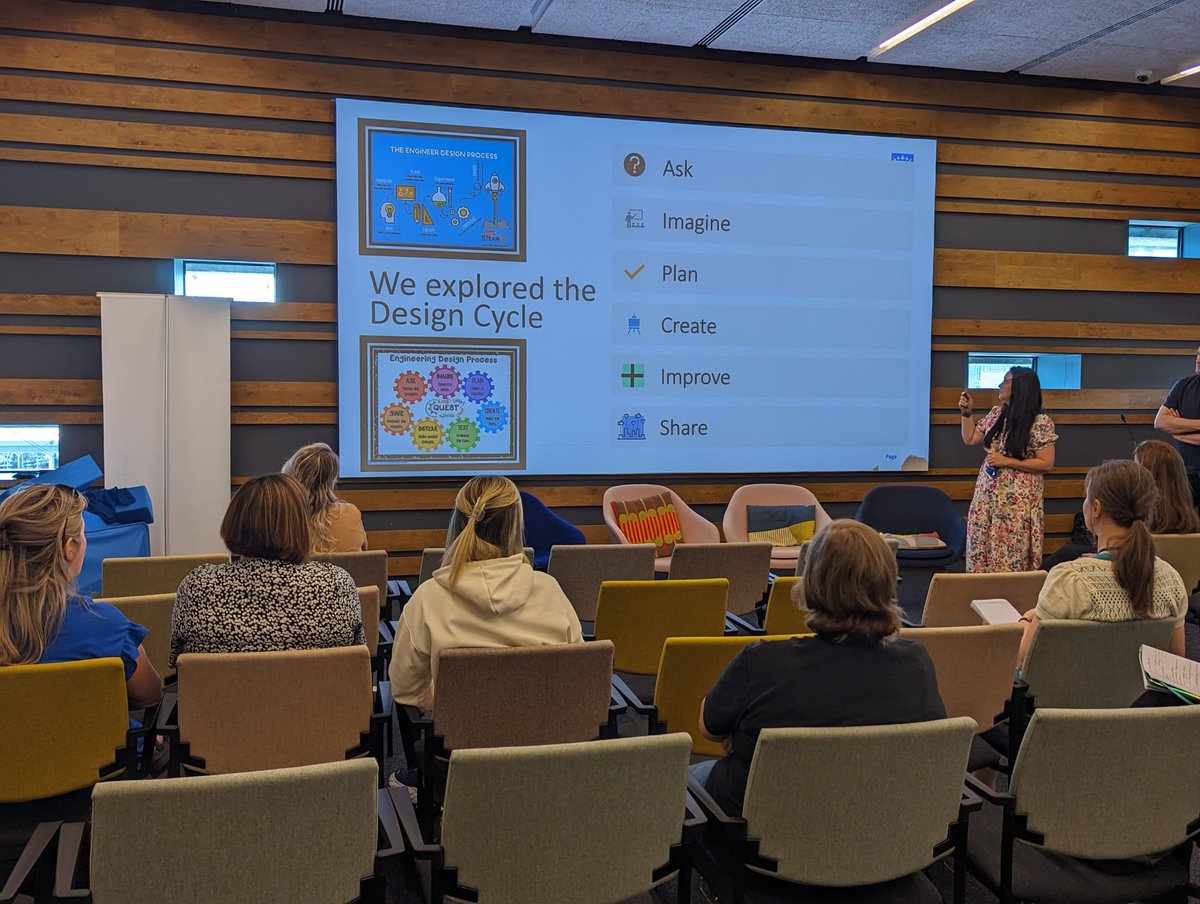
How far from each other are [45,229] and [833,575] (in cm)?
520

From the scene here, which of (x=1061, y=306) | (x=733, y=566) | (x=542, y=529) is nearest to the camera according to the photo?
(x=733, y=566)

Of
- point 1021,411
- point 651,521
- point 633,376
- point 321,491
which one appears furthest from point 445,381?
point 1021,411

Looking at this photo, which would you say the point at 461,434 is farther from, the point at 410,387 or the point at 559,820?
the point at 559,820

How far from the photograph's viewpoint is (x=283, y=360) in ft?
18.7

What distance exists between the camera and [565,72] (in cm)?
597

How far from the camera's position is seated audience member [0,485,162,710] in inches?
79.1

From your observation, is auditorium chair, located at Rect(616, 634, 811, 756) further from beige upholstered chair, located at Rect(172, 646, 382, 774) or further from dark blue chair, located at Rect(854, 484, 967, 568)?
dark blue chair, located at Rect(854, 484, 967, 568)

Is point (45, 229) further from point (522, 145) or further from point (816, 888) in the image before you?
point (816, 888)

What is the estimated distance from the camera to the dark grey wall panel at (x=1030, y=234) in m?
6.76

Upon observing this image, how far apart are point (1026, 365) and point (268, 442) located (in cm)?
552

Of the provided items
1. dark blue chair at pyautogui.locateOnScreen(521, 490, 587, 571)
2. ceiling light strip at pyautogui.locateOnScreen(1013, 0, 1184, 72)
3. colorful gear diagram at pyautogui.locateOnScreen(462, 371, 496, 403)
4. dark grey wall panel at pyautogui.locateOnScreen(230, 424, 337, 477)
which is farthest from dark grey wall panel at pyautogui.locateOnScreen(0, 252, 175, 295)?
ceiling light strip at pyautogui.locateOnScreen(1013, 0, 1184, 72)

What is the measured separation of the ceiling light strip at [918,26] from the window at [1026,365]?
7.42 feet

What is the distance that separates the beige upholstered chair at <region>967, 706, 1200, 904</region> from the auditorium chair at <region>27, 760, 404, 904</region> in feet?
4.11

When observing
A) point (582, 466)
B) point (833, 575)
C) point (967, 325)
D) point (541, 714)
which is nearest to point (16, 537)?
point (541, 714)
